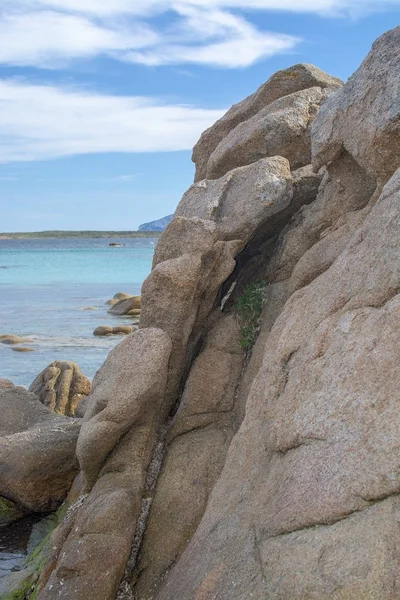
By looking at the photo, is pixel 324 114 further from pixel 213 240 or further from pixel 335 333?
pixel 335 333

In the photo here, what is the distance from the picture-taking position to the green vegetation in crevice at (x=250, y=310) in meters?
13.8

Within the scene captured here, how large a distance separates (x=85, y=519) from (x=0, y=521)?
511 cm

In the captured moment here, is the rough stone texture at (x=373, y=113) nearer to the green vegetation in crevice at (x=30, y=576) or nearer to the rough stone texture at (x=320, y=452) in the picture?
the rough stone texture at (x=320, y=452)

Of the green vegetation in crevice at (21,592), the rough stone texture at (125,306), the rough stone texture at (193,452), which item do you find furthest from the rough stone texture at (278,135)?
the rough stone texture at (125,306)

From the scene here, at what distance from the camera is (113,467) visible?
1255 cm

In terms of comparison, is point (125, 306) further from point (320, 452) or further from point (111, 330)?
point (320, 452)

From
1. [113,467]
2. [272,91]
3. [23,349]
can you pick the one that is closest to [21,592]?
[113,467]

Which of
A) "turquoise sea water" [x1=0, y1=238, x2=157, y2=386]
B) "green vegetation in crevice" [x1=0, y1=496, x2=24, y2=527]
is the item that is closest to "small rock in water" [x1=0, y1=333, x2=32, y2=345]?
"turquoise sea water" [x1=0, y1=238, x2=157, y2=386]

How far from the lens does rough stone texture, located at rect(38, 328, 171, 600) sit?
436 inches

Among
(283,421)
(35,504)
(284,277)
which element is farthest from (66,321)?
(283,421)

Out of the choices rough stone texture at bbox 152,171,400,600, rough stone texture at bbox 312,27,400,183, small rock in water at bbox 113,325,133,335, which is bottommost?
small rock in water at bbox 113,325,133,335

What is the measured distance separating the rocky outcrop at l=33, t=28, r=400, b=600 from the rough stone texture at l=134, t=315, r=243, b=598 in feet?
0.10

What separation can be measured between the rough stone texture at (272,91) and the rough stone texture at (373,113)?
411 cm

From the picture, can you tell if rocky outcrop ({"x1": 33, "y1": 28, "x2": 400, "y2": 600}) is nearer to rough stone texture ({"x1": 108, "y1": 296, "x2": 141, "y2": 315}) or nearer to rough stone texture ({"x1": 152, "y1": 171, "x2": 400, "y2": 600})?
rough stone texture ({"x1": 152, "y1": 171, "x2": 400, "y2": 600})
